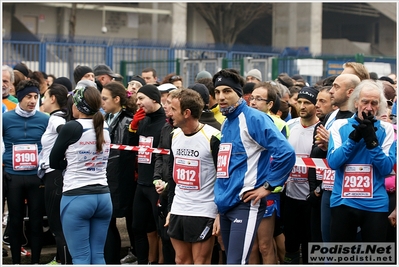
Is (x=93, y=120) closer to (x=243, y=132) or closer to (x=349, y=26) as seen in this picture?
(x=243, y=132)

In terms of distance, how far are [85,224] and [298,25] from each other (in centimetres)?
3253

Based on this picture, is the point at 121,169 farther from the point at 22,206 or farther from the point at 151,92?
the point at 22,206

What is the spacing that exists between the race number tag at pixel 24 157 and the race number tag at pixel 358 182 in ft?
12.0

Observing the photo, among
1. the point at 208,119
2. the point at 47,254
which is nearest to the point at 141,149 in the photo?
the point at 208,119

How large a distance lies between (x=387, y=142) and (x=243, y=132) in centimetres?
123

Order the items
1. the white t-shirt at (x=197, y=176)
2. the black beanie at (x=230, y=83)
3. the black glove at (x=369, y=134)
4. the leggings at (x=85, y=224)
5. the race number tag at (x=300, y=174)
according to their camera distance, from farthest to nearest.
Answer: the race number tag at (x=300, y=174), the leggings at (x=85, y=224), the white t-shirt at (x=197, y=176), the black beanie at (x=230, y=83), the black glove at (x=369, y=134)

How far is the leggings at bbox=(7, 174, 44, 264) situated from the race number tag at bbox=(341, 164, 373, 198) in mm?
3679

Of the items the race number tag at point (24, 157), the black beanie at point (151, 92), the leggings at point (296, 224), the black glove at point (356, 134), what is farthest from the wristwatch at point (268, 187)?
the race number tag at point (24, 157)

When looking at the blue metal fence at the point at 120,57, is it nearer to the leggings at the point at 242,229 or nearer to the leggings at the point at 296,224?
the leggings at the point at 296,224

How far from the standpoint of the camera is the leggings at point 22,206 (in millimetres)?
7883

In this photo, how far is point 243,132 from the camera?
586 centimetres


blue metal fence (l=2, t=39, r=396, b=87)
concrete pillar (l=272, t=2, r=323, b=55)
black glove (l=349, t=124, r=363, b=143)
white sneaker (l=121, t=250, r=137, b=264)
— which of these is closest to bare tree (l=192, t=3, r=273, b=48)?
concrete pillar (l=272, t=2, r=323, b=55)

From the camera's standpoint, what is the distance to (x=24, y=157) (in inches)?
309

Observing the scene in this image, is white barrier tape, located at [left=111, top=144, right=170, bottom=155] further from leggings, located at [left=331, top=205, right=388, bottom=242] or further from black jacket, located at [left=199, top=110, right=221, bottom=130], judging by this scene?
leggings, located at [left=331, top=205, right=388, bottom=242]
